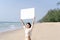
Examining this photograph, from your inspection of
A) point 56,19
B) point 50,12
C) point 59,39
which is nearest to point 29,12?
point 59,39

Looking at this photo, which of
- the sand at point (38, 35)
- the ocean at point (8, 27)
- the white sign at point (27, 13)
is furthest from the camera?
the ocean at point (8, 27)

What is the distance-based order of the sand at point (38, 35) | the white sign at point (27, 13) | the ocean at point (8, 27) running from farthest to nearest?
1. the ocean at point (8, 27)
2. the sand at point (38, 35)
3. the white sign at point (27, 13)

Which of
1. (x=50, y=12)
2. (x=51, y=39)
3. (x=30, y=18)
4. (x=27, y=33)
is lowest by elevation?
(x=50, y=12)

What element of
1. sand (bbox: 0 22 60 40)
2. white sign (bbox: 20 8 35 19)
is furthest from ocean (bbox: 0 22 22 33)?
white sign (bbox: 20 8 35 19)

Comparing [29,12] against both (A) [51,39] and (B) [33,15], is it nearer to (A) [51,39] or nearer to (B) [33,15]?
(B) [33,15]

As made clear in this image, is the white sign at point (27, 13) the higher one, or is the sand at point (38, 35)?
the white sign at point (27, 13)

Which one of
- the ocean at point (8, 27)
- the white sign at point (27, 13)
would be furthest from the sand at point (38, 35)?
the ocean at point (8, 27)

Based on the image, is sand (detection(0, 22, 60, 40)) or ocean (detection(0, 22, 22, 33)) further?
ocean (detection(0, 22, 22, 33))

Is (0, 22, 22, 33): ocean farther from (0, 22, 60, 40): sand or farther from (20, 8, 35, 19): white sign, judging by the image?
(20, 8, 35, 19): white sign

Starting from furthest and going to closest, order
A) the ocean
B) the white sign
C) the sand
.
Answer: the ocean → the sand → the white sign

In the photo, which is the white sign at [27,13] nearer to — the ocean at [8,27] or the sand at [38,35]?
the sand at [38,35]

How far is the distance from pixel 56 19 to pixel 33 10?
48030 mm

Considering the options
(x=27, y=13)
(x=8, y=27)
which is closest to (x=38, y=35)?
(x=27, y=13)

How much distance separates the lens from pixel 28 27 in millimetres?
7820
